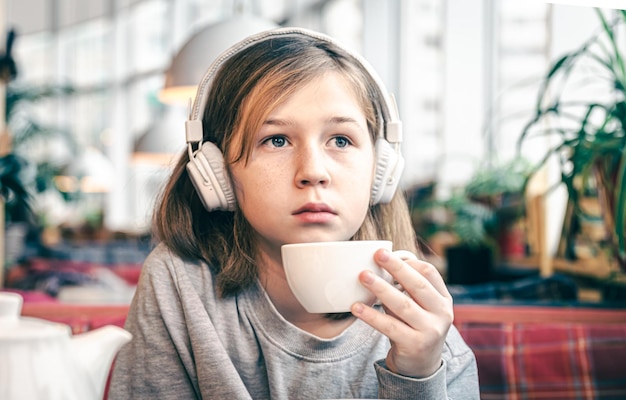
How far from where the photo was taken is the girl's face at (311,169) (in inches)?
36.2

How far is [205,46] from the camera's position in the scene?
262 centimetres

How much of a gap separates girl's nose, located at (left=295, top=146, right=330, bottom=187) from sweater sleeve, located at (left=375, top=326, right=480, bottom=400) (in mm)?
241

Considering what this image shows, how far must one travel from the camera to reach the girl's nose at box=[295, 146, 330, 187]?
91 cm

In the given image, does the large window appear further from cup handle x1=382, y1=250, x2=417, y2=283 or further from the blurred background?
cup handle x1=382, y1=250, x2=417, y2=283

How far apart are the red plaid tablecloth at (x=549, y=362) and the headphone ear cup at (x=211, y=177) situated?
0.69 meters

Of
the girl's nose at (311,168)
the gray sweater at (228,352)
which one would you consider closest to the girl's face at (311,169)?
the girl's nose at (311,168)

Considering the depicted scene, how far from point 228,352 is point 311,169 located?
1.01ft

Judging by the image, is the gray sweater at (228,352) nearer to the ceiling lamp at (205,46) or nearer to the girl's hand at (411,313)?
the girl's hand at (411,313)

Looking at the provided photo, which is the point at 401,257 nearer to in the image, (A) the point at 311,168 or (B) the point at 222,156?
(A) the point at 311,168

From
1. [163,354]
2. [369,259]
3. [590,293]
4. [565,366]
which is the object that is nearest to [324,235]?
[369,259]

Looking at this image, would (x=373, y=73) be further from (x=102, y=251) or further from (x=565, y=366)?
(x=102, y=251)

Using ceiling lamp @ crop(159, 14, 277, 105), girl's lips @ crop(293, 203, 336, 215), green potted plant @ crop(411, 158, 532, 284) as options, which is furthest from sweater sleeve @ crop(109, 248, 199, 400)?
green potted plant @ crop(411, 158, 532, 284)

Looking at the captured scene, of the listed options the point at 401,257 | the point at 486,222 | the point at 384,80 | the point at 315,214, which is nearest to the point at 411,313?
the point at 401,257

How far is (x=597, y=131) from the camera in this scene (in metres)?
1.69
